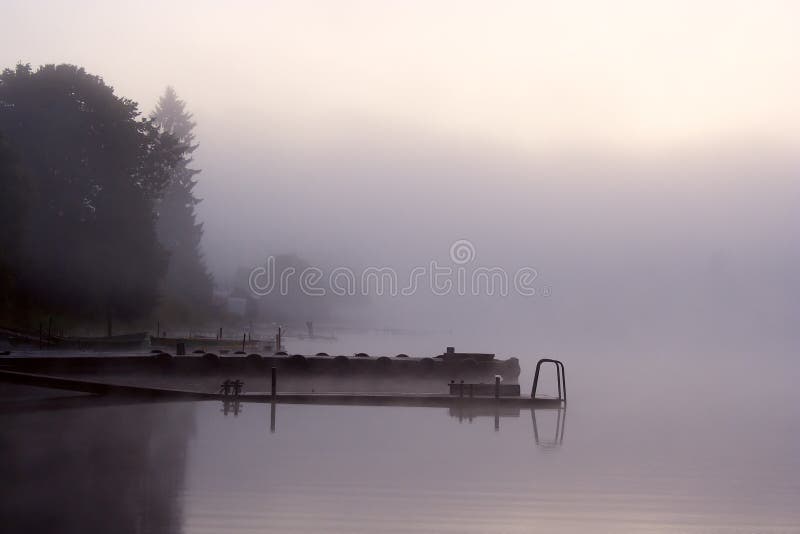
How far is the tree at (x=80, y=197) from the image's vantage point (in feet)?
165

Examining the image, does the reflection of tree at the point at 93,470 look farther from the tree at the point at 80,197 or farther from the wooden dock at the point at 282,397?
the tree at the point at 80,197

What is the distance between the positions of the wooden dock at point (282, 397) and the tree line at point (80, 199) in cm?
2183

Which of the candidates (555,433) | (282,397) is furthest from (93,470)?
(555,433)

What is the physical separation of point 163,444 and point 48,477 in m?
4.63

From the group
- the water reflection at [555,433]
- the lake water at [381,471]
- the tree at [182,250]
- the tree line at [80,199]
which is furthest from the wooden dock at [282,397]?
the tree at [182,250]

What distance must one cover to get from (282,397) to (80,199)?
2966 centimetres

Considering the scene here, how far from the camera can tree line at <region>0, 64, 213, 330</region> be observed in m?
50.0

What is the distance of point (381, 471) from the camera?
742 inches

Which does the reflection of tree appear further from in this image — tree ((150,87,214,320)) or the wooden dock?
tree ((150,87,214,320))

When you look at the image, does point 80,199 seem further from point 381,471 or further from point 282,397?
point 381,471

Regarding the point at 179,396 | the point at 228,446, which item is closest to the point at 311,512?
the point at 228,446

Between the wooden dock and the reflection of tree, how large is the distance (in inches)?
88.0

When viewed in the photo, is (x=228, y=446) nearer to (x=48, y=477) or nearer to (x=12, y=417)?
(x=48, y=477)

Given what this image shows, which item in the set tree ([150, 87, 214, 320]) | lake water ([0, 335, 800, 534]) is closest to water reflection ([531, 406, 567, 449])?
lake water ([0, 335, 800, 534])
